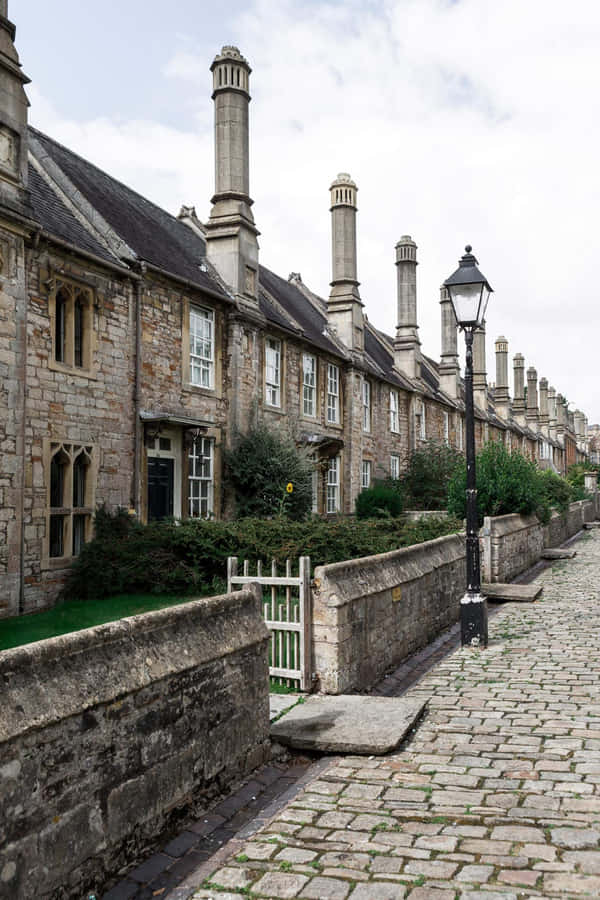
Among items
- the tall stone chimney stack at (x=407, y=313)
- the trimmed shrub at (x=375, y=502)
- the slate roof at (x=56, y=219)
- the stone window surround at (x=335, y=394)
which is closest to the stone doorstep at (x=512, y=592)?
the slate roof at (x=56, y=219)

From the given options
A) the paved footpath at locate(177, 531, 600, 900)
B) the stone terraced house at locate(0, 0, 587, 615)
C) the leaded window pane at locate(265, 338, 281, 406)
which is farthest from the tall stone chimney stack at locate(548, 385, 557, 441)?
the paved footpath at locate(177, 531, 600, 900)

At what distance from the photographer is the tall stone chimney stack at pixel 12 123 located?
12234 millimetres

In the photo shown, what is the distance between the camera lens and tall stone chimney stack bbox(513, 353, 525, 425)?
192 ft

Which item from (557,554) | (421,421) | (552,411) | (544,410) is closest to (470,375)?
(557,554)

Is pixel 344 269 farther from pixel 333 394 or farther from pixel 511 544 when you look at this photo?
pixel 511 544

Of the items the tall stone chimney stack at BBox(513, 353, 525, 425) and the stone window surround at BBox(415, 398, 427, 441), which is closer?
the stone window surround at BBox(415, 398, 427, 441)

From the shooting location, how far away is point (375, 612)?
8.38 metres

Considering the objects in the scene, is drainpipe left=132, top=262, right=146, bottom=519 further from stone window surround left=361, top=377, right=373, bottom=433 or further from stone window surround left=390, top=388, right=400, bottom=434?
stone window surround left=390, top=388, right=400, bottom=434

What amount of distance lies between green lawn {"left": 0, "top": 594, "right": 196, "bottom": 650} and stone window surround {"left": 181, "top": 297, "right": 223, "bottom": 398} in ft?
18.6

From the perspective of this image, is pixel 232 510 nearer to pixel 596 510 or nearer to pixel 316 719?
pixel 316 719

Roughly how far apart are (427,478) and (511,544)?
13.6m

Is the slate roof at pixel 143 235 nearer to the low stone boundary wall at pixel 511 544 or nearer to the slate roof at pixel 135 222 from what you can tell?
the slate roof at pixel 135 222

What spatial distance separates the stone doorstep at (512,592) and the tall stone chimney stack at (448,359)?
26501mm

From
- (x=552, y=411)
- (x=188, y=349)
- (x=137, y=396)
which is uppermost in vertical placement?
(x=552, y=411)
